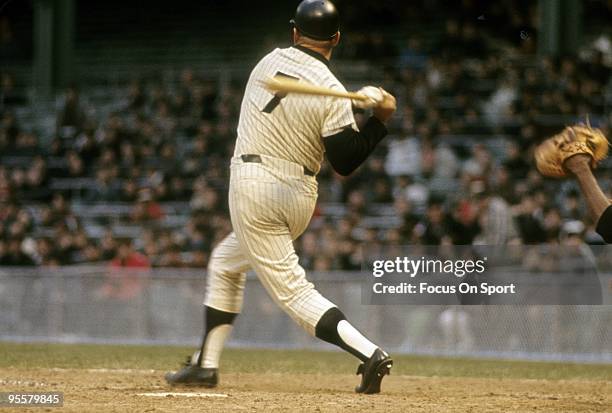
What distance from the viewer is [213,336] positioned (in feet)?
25.7

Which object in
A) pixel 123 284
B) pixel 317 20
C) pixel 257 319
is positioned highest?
pixel 317 20

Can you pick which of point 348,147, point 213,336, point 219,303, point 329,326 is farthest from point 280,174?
point 213,336

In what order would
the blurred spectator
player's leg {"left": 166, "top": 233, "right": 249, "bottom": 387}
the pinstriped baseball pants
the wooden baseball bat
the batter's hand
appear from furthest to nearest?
the blurred spectator → player's leg {"left": 166, "top": 233, "right": 249, "bottom": 387} → the pinstriped baseball pants → the batter's hand → the wooden baseball bat

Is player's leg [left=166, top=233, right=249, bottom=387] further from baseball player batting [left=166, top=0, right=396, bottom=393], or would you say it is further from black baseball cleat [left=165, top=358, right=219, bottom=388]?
baseball player batting [left=166, top=0, right=396, bottom=393]

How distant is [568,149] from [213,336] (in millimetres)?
2631

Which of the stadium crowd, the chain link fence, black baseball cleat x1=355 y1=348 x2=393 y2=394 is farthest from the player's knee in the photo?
the stadium crowd

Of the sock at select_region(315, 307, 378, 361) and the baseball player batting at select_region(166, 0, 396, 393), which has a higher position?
the baseball player batting at select_region(166, 0, 396, 393)

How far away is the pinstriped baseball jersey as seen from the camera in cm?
682

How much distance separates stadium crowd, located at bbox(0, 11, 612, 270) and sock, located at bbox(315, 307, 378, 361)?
20.9 feet

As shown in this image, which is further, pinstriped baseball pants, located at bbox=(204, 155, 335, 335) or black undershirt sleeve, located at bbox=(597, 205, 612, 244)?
pinstriped baseball pants, located at bbox=(204, 155, 335, 335)

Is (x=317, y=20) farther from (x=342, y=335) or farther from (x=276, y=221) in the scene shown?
(x=342, y=335)

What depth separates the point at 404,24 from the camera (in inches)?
919

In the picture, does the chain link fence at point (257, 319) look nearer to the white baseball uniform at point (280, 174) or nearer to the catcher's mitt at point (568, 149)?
the catcher's mitt at point (568, 149)

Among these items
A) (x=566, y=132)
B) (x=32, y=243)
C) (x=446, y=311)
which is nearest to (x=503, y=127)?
(x=446, y=311)
